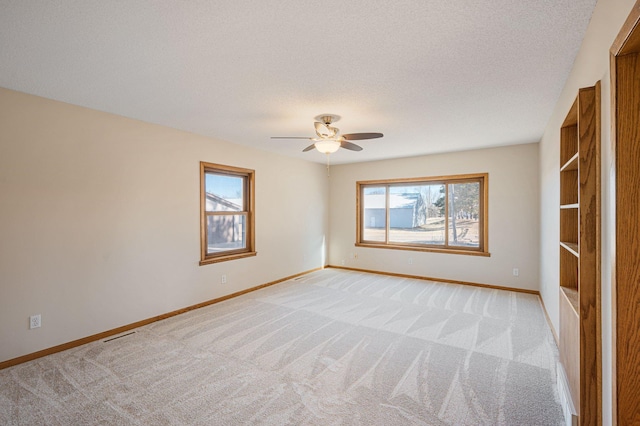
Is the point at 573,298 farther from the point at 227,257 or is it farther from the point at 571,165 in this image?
the point at 227,257

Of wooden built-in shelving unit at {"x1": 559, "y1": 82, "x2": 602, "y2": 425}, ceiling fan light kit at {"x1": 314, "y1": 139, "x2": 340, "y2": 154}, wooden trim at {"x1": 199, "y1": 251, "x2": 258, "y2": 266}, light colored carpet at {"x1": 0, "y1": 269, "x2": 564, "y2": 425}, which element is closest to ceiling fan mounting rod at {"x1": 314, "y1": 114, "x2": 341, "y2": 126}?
ceiling fan light kit at {"x1": 314, "y1": 139, "x2": 340, "y2": 154}

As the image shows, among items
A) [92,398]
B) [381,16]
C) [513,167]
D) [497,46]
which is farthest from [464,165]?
[92,398]

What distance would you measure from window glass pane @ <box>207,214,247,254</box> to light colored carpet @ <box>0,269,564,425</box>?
1.00 m

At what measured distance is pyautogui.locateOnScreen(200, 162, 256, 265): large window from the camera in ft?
14.4

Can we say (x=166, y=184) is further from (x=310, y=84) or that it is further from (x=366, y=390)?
(x=366, y=390)

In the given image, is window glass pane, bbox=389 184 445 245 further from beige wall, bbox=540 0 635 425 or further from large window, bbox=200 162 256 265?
beige wall, bbox=540 0 635 425

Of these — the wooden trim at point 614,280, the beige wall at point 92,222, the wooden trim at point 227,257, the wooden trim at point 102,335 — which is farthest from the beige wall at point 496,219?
the wooden trim at point 614,280

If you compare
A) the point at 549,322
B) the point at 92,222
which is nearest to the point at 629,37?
the point at 549,322

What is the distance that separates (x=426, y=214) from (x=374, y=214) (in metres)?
1.14

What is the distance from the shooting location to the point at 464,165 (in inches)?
211

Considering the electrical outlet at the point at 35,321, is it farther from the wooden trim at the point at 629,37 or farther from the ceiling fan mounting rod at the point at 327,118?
the wooden trim at the point at 629,37

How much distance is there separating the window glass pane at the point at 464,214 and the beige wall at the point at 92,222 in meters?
4.01

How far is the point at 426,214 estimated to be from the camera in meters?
5.95

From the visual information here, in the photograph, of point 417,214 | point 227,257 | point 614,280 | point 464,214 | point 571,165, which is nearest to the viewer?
point 614,280
